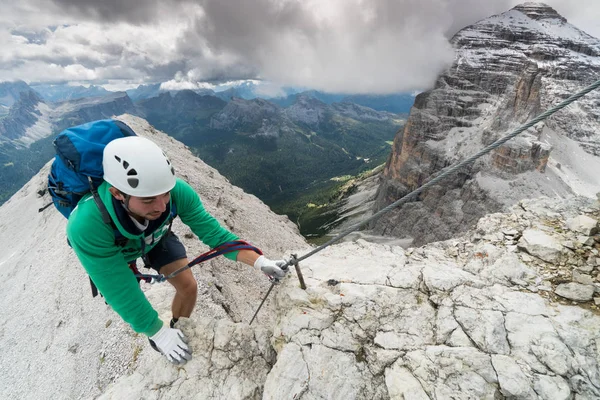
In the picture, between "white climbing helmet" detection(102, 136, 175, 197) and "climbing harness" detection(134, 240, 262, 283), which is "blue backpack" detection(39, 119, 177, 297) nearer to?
"white climbing helmet" detection(102, 136, 175, 197)

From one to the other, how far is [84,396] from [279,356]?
6.76 meters

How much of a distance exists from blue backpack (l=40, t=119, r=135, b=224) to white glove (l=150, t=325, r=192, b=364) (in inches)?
108

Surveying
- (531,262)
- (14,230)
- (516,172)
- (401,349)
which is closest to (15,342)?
(401,349)

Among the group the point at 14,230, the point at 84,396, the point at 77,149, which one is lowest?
the point at 14,230

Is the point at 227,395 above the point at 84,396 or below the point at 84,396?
above

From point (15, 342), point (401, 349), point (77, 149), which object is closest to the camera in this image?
point (77, 149)

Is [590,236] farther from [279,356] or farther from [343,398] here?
[279,356]

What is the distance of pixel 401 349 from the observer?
211 inches

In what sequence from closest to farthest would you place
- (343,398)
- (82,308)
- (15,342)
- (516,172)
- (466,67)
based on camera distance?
1. (343,398)
2. (82,308)
3. (15,342)
4. (516,172)
5. (466,67)

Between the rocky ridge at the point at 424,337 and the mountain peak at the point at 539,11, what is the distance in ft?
773

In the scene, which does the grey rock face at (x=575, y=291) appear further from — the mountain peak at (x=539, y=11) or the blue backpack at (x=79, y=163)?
the mountain peak at (x=539, y=11)

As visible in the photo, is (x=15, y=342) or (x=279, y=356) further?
(x=15, y=342)

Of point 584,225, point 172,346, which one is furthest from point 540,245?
point 172,346

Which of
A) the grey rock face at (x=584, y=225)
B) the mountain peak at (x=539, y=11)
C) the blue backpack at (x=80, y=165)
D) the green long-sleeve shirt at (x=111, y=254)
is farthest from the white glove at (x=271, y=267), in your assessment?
the mountain peak at (x=539, y=11)
